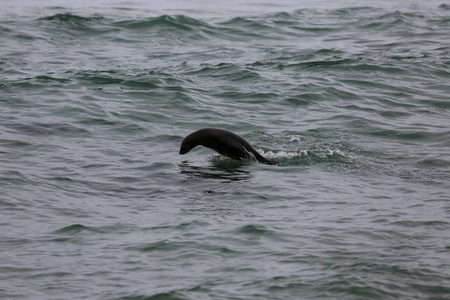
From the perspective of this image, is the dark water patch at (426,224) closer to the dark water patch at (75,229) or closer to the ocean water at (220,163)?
the ocean water at (220,163)

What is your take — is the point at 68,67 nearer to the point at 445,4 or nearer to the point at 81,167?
the point at 81,167

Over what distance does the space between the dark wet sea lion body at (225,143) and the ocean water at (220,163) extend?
8.4 inches

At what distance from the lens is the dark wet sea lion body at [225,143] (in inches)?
455

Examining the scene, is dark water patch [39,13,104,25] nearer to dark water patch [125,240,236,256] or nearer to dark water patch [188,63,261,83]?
dark water patch [188,63,261,83]

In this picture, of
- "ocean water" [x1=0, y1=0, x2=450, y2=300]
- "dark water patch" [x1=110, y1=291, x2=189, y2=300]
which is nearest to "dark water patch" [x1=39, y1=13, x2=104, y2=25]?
"ocean water" [x1=0, y1=0, x2=450, y2=300]

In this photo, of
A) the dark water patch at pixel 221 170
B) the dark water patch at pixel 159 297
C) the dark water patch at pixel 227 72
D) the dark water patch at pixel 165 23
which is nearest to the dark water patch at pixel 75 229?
the dark water patch at pixel 159 297

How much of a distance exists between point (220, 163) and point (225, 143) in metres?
0.40

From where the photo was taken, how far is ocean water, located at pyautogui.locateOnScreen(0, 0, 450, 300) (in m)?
7.88

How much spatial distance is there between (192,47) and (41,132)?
8583 mm

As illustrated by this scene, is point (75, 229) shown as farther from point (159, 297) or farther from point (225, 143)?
point (225, 143)

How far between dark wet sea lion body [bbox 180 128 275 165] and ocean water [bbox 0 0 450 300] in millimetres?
213

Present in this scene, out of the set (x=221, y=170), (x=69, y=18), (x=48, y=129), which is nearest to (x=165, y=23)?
(x=69, y=18)

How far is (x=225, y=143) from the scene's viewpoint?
11539 mm

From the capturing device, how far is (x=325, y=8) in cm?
2817
